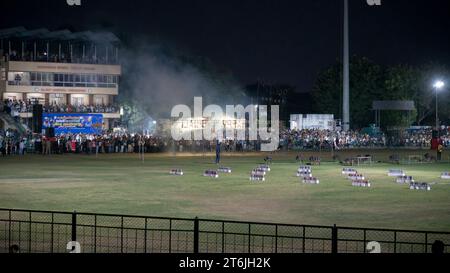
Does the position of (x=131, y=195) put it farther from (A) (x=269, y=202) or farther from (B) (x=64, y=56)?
(B) (x=64, y=56)

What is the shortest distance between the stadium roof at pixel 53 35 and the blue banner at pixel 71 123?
40931mm

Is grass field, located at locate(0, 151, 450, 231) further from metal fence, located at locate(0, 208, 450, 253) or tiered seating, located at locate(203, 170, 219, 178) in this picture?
metal fence, located at locate(0, 208, 450, 253)

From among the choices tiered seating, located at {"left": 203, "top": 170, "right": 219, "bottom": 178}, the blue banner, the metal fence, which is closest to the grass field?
tiered seating, located at {"left": 203, "top": 170, "right": 219, "bottom": 178}

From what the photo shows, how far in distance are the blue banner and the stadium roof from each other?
40.9 meters

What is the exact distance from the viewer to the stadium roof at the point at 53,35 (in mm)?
103500

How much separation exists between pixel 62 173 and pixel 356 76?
7497cm

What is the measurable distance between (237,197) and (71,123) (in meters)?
46.2

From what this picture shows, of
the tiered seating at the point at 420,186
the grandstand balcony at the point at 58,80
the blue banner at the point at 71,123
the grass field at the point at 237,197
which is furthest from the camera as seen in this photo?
the grandstand balcony at the point at 58,80

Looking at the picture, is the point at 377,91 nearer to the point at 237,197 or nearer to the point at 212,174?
the point at 212,174

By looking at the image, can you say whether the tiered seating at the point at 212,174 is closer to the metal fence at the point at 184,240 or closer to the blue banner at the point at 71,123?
the metal fence at the point at 184,240

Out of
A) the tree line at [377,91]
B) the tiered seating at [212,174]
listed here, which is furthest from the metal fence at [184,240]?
the tree line at [377,91]

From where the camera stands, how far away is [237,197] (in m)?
24.8

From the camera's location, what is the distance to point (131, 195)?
2531 centimetres
